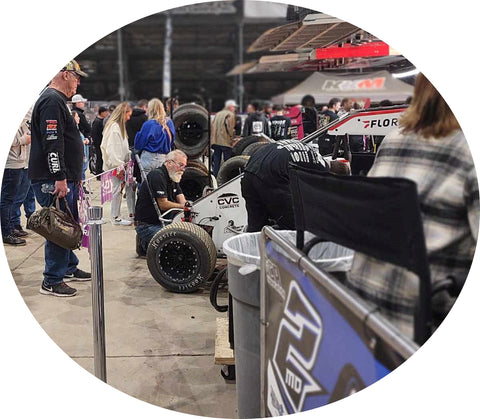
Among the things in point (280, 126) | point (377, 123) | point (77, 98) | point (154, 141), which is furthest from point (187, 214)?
point (280, 126)

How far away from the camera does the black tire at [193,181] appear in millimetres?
3494

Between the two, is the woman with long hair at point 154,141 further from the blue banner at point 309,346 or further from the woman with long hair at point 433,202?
the woman with long hair at point 433,202

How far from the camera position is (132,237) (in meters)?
2.83

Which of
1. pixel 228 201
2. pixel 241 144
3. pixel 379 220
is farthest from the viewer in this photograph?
pixel 241 144

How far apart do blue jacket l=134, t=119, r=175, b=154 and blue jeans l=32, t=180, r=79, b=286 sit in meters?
0.67

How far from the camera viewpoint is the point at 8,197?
2385mm

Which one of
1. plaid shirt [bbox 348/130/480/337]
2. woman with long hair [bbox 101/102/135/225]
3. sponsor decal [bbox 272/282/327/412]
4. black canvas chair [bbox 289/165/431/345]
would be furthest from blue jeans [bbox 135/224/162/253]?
plaid shirt [bbox 348/130/480/337]

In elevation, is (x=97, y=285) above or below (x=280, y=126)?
below

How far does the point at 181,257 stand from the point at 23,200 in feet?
2.62

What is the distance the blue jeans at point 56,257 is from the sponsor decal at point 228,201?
0.84 metres

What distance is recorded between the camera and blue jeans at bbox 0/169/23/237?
7.61 feet

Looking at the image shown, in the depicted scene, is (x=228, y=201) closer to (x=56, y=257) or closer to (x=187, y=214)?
(x=187, y=214)

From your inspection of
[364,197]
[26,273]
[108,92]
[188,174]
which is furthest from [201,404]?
[108,92]

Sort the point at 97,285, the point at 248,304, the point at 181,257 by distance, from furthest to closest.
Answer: the point at 181,257
the point at 97,285
the point at 248,304
